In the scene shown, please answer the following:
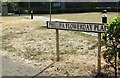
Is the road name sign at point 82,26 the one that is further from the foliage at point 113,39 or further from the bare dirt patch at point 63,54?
the bare dirt patch at point 63,54

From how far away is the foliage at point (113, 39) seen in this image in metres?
5.72

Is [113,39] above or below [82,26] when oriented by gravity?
below

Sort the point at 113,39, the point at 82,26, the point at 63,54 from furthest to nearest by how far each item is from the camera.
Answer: the point at 63,54
the point at 82,26
the point at 113,39

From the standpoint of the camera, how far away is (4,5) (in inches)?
1601

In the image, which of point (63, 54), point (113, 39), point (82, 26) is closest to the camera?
point (113, 39)

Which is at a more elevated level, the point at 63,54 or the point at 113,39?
the point at 113,39

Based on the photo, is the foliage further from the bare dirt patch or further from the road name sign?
the bare dirt patch

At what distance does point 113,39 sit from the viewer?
5887mm

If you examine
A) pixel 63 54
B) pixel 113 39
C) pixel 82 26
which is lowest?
pixel 63 54

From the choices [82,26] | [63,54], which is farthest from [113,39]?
[63,54]

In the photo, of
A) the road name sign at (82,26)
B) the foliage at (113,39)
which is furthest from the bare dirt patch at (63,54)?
the road name sign at (82,26)

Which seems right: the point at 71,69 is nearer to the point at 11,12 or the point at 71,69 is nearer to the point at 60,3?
the point at 11,12

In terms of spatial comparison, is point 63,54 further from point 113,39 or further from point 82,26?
point 113,39

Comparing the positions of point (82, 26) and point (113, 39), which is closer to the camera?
point (113, 39)
